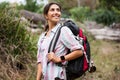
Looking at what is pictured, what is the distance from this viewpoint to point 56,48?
4.33m

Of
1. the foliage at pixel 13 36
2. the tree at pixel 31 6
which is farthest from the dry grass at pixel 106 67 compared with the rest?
the tree at pixel 31 6

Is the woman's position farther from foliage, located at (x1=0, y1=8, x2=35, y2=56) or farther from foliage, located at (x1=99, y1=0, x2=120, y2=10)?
foliage, located at (x1=99, y1=0, x2=120, y2=10)

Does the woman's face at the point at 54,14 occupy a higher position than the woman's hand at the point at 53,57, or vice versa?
the woman's face at the point at 54,14

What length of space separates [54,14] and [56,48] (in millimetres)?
419

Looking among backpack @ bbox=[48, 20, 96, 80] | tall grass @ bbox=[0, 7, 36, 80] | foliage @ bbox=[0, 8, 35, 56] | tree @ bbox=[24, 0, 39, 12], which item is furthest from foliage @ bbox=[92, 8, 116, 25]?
backpack @ bbox=[48, 20, 96, 80]

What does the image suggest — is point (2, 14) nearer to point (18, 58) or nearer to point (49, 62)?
point (18, 58)

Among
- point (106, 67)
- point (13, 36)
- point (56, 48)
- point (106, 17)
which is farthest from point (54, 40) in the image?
point (106, 17)

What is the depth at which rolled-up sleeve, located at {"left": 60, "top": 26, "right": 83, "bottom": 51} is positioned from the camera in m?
4.23

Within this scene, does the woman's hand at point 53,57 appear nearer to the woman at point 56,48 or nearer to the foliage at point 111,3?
the woman at point 56,48

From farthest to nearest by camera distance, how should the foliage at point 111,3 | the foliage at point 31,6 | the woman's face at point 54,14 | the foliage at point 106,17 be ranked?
the foliage at point 31,6 → the foliage at point 106,17 → the foliage at point 111,3 → the woman's face at point 54,14

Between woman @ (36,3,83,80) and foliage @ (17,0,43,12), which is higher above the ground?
woman @ (36,3,83,80)

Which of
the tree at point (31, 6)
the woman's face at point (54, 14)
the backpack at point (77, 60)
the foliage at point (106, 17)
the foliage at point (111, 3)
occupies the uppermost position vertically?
the woman's face at point (54, 14)

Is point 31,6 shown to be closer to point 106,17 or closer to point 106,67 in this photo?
point 106,17

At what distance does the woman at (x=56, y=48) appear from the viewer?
13.9 ft
